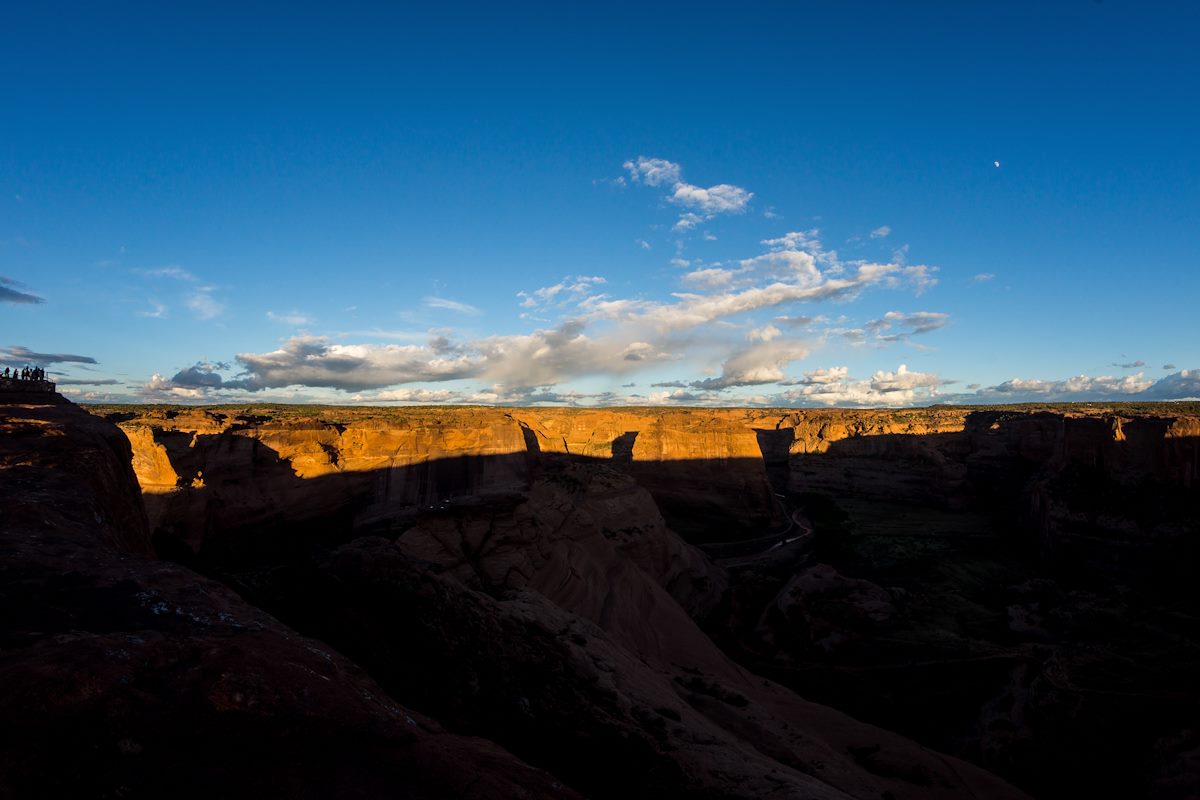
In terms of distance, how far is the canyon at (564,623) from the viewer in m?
3.43

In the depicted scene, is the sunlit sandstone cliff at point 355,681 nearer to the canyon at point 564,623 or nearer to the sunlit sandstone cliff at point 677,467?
the canyon at point 564,623

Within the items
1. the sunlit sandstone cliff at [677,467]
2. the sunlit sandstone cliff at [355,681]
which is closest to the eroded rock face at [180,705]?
the sunlit sandstone cliff at [355,681]

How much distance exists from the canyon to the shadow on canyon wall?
3.3 inches

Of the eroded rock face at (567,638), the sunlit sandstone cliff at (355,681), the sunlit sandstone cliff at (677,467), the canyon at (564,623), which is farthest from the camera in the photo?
the sunlit sandstone cliff at (677,467)

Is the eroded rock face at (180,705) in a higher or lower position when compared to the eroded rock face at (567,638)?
higher

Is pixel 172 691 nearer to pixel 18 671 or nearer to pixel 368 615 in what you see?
pixel 18 671

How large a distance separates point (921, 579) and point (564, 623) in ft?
82.8

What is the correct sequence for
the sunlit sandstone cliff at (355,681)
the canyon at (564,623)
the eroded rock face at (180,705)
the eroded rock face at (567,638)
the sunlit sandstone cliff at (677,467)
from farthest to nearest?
the sunlit sandstone cliff at (677,467), the eroded rock face at (567,638), the canyon at (564,623), the sunlit sandstone cliff at (355,681), the eroded rock face at (180,705)

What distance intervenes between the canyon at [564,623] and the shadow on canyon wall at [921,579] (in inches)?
3.3

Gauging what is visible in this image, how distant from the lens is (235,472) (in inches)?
1029

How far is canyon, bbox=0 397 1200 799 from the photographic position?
3.43m

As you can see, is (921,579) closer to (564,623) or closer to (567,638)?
(564,623)

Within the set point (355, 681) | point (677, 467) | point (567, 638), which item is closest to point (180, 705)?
point (355, 681)

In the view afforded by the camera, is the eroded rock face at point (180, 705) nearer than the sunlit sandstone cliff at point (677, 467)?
Yes
